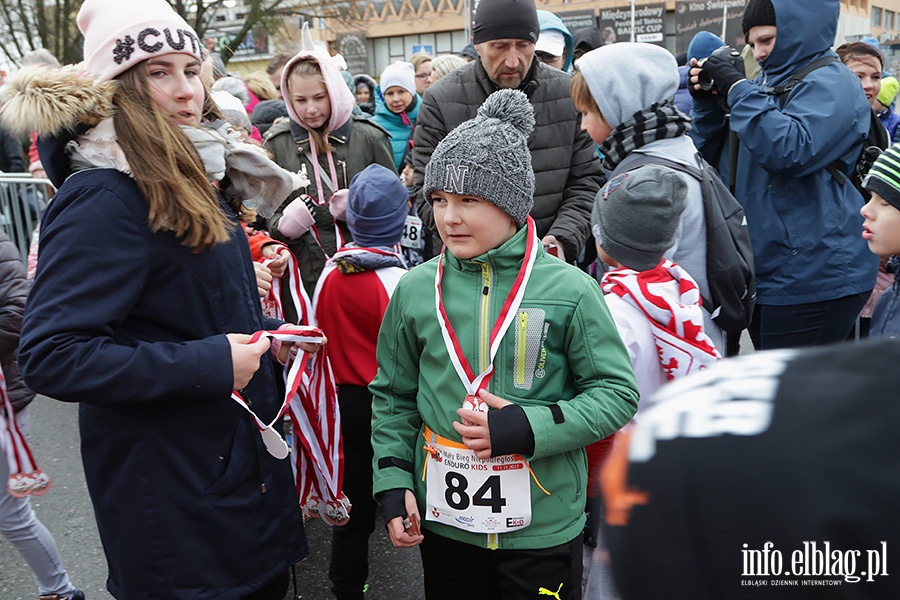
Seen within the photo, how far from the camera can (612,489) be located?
0.64 m

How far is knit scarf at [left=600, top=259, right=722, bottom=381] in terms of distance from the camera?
2365 millimetres

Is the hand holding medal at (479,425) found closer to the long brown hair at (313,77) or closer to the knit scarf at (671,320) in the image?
the knit scarf at (671,320)

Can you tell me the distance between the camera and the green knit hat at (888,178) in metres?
2.37

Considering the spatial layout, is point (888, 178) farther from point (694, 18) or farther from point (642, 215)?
point (694, 18)

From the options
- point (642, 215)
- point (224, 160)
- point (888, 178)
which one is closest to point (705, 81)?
point (888, 178)

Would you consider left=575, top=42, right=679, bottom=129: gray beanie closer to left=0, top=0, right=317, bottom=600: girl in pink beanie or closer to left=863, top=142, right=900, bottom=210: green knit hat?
left=863, top=142, right=900, bottom=210: green knit hat

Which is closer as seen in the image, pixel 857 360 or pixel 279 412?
pixel 857 360

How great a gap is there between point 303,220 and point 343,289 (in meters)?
0.67

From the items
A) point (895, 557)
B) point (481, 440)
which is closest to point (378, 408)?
point (481, 440)

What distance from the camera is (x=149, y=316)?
1772 mm

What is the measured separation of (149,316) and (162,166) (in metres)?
0.35

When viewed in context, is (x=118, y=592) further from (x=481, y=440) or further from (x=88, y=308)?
(x=481, y=440)

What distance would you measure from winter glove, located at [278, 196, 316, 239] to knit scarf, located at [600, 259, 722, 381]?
1.53m

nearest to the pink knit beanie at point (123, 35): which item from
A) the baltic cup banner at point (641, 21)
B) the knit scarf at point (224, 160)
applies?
the knit scarf at point (224, 160)
